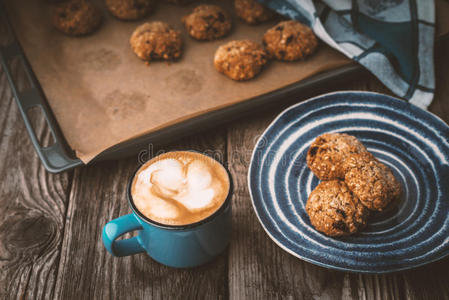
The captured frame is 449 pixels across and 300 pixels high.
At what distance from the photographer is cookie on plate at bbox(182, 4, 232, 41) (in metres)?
1.53

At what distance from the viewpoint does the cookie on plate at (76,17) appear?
1.58m

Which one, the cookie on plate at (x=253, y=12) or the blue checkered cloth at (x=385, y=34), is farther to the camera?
the cookie on plate at (x=253, y=12)

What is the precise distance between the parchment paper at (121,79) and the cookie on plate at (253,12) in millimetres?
29

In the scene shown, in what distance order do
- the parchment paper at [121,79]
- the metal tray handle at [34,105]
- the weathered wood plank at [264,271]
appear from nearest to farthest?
the weathered wood plank at [264,271]
the metal tray handle at [34,105]
the parchment paper at [121,79]

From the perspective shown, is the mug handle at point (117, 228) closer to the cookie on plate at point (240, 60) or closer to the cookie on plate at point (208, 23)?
the cookie on plate at point (240, 60)

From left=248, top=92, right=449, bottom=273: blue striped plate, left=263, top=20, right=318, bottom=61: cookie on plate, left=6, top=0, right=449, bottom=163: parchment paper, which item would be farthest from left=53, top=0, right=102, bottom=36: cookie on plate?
left=248, top=92, right=449, bottom=273: blue striped plate


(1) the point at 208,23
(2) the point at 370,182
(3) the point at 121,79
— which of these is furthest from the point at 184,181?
(1) the point at 208,23

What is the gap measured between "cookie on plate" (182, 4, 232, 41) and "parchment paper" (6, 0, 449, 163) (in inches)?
1.3

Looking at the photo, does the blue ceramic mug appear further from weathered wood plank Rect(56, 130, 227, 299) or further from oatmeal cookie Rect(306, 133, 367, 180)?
oatmeal cookie Rect(306, 133, 367, 180)

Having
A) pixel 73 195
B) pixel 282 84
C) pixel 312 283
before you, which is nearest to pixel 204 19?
pixel 282 84

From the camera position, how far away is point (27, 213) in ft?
3.86

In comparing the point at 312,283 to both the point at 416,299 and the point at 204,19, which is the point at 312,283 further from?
the point at 204,19

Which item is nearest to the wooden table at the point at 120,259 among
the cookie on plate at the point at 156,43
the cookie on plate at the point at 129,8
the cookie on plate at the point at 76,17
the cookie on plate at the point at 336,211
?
→ the cookie on plate at the point at 336,211

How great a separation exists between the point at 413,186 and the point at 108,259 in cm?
81
